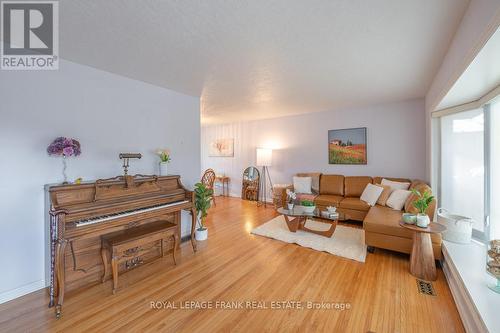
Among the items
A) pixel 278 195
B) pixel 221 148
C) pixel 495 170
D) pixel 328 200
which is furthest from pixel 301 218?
pixel 221 148

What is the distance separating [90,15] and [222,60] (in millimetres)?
1152

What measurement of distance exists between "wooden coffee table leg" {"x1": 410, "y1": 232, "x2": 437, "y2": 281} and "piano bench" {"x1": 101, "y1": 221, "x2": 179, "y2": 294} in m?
2.75

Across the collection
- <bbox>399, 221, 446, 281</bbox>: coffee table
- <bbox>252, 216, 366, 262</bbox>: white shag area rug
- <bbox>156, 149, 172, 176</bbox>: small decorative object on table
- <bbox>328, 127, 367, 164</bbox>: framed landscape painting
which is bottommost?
<bbox>252, 216, 366, 262</bbox>: white shag area rug

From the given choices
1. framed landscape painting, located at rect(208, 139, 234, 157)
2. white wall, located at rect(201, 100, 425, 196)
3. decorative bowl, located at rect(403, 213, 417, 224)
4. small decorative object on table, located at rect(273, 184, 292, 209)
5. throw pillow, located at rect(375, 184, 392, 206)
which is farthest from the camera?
framed landscape painting, located at rect(208, 139, 234, 157)

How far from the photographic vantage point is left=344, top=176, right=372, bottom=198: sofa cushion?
434cm

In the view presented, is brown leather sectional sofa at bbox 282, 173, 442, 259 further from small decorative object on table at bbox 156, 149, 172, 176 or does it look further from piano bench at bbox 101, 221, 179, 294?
small decorative object on table at bbox 156, 149, 172, 176

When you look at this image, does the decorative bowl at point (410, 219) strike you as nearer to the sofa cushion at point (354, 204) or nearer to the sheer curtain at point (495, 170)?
the sheer curtain at point (495, 170)

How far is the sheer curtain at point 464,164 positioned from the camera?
2.48 m

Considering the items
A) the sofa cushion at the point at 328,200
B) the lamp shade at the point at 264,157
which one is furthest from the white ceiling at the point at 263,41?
the lamp shade at the point at 264,157

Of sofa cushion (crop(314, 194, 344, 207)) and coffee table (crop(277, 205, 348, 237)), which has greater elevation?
sofa cushion (crop(314, 194, 344, 207))

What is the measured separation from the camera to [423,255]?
2270 millimetres

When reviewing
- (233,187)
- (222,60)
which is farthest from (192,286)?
(233,187)

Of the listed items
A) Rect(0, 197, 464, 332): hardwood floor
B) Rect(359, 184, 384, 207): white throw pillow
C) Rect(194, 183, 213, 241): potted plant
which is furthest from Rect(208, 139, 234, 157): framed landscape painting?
Rect(0, 197, 464, 332): hardwood floor

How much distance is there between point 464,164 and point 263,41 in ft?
9.90
